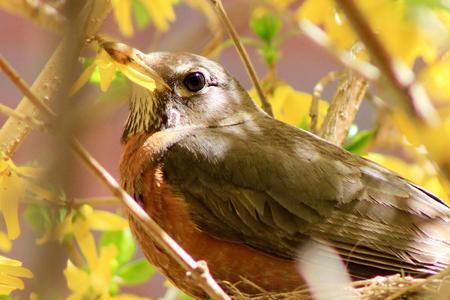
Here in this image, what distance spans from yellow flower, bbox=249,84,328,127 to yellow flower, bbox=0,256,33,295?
3.08 feet

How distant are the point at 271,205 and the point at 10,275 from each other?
64 centimetres

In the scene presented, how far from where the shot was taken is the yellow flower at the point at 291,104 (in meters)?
2.06

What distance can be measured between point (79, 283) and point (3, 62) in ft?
2.45

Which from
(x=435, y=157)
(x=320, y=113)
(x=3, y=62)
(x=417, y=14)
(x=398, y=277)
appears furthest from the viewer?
(x=320, y=113)

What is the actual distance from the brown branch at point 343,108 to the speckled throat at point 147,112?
0.43 metres

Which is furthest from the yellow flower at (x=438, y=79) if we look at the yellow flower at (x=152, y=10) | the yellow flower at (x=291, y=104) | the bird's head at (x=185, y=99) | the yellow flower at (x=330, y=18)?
the yellow flower at (x=152, y=10)

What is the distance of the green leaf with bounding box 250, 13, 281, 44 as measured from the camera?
2016 mm

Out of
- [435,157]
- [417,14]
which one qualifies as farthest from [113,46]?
[435,157]

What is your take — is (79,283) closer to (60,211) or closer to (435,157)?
(60,211)

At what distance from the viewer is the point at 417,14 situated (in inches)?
30.8

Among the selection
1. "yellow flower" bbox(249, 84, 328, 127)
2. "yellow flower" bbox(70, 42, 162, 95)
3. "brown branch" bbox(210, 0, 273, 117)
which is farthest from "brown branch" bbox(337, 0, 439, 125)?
"yellow flower" bbox(249, 84, 328, 127)

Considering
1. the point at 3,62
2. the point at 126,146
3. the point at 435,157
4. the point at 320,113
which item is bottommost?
the point at 435,157

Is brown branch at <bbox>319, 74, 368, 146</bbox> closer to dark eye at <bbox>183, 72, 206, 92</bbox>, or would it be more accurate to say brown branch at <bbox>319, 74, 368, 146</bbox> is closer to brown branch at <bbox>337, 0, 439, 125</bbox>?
dark eye at <bbox>183, 72, 206, 92</bbox>

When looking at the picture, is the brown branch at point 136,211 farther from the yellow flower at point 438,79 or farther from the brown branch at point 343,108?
the brown branch at point 343,108
